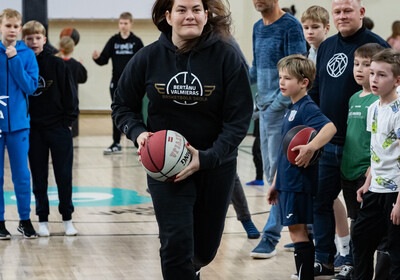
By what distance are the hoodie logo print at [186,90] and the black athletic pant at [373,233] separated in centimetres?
117

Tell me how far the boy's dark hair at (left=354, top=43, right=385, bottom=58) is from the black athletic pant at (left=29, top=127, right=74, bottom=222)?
7.97 ft

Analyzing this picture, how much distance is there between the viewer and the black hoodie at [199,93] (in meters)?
3.19

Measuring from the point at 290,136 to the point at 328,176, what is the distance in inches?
21.4

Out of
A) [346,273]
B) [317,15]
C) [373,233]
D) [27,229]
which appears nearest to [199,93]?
[373,233]

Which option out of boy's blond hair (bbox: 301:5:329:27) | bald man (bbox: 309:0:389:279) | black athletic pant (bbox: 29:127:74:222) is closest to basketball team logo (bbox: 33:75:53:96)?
black athletic pant (bbox: 29:127:74:222)

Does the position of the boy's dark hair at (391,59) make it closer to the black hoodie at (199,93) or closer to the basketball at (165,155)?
the black hoodie at (199,93)

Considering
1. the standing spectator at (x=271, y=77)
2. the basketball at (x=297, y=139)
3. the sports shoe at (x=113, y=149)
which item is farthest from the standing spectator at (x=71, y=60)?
the basketball at (x=297, y=139)

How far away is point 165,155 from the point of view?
10.2 feet

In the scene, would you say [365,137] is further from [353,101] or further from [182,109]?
[182,109]

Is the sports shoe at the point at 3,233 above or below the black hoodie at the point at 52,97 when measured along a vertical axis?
below

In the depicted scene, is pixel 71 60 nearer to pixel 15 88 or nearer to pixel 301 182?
pixel 15 88

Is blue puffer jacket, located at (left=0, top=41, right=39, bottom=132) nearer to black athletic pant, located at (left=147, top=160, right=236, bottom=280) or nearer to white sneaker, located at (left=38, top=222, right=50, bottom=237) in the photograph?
white sneaker, located at (left=38, top=222, right=50, bottom=237)

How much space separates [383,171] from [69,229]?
2.74 metres

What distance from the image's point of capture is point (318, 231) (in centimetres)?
448
